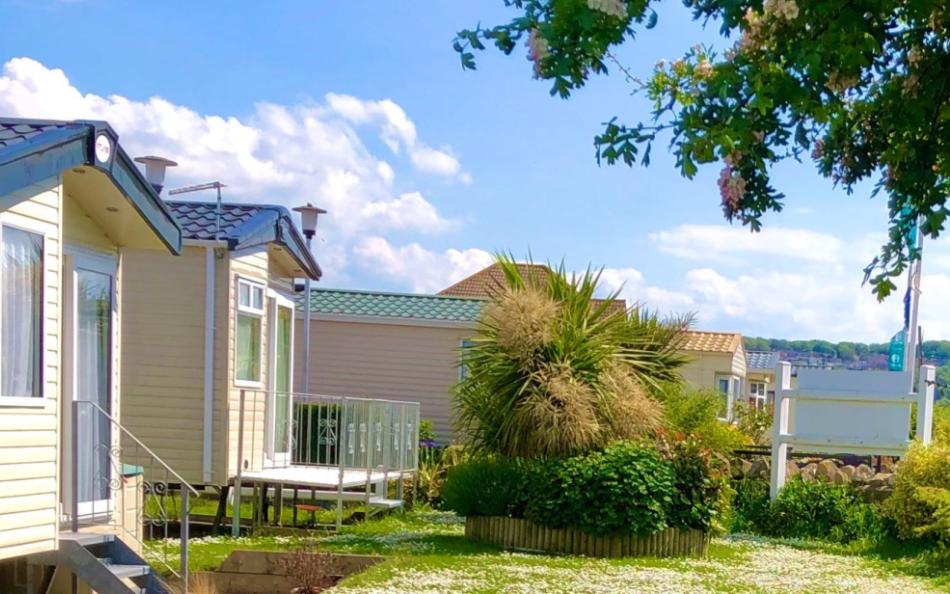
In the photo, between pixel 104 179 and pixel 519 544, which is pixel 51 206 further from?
pixel 519 544

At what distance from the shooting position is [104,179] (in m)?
9.78

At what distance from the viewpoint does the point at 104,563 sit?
9305 millimetres

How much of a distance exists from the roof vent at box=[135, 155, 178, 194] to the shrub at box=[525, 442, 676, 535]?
22.3 ft

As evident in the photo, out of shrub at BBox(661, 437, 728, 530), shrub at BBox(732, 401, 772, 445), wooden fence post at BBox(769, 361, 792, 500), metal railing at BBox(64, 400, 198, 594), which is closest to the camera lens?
metal railing at BBox(64, 400, 198, 594)

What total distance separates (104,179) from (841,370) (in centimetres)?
1059

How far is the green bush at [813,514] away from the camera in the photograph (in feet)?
49.2

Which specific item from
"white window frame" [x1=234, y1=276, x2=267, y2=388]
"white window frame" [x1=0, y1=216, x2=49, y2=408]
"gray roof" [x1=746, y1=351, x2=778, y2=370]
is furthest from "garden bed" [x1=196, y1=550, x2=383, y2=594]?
"gray roof" [x1=746, y1=351, x2=778, y2=370]

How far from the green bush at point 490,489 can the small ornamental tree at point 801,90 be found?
6981mm

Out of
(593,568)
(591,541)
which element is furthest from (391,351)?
(593,568)

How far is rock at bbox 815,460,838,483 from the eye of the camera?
16328 millimetres

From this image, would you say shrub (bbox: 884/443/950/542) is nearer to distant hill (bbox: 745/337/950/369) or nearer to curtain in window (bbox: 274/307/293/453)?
curtain in window (bbox: 274/307/293/453)

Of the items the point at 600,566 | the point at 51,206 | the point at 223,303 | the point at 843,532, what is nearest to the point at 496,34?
the point at 51,206

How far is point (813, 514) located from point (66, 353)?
9.86m

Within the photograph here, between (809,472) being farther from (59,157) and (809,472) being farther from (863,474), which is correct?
(59,157)
